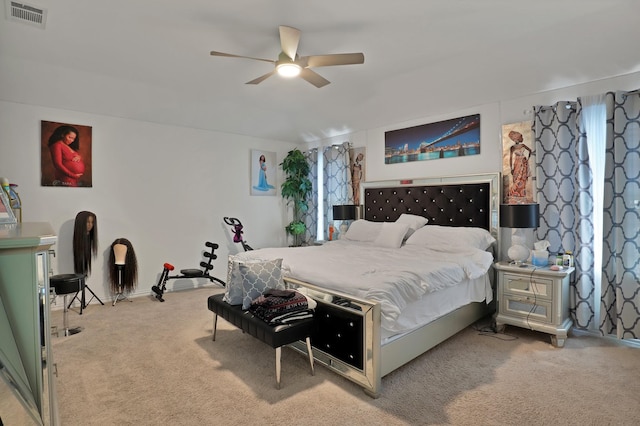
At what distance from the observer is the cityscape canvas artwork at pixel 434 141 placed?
444 centimetres

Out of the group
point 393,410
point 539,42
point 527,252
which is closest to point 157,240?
point 393,410

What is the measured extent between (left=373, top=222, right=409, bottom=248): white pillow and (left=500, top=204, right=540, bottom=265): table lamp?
3.89 ft

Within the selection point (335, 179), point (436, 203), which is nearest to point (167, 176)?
point (335, 179)

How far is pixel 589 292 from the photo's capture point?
3473 millimetres

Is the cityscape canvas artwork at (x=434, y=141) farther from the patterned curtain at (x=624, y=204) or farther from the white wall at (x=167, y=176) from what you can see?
the patterned curtain at (x=624, y=204)

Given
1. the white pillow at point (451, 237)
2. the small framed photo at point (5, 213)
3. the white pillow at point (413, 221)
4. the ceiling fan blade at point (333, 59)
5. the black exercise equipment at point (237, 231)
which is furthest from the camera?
the black exercise equipment at point (237, 231)

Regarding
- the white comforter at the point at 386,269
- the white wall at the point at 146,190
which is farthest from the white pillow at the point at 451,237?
the white wall at the point at 146,190

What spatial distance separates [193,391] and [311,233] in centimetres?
424

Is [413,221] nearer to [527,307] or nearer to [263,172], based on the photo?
[527,307]

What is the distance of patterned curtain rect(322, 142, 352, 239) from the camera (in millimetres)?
5852

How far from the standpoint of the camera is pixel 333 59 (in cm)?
290

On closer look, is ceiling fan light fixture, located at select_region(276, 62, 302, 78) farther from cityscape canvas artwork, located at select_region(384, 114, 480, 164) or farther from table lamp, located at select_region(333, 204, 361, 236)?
table lamp, located at select_region(333, 204, 361, 236)

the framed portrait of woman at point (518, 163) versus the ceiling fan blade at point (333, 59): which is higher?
the ceiling fan blade at point (333, 59)

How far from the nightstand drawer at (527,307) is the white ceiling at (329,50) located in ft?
7.51
